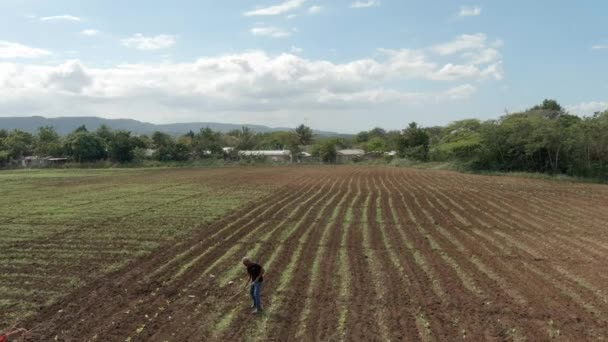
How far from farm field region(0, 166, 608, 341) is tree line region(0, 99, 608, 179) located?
2281cm

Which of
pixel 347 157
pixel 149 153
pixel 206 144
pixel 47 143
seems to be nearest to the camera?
pixel 206 144

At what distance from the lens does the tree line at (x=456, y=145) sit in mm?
44594

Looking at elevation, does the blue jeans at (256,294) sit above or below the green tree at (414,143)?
below

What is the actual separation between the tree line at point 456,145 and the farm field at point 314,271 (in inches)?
898

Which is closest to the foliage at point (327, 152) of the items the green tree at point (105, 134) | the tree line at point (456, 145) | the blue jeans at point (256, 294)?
the tree line at point (456, 145)

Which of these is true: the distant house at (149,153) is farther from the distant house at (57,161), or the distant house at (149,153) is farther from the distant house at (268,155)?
the distant house at (268,155)

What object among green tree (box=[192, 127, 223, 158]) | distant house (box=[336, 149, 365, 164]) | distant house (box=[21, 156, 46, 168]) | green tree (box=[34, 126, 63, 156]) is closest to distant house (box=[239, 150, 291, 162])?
green tree (box=[192, 127, 223, 158])

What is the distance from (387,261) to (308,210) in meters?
10.0

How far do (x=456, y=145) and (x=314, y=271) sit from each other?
162 ft

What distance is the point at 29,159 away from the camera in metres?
93.0

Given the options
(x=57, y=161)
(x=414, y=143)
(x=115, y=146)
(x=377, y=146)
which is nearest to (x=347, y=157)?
(x=377, y=146)

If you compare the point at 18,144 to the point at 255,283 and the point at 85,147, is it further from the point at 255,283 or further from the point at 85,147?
the point at 255,283

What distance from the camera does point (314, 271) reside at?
12.6 metres

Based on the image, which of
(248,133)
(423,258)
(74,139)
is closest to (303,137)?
(248,133)
